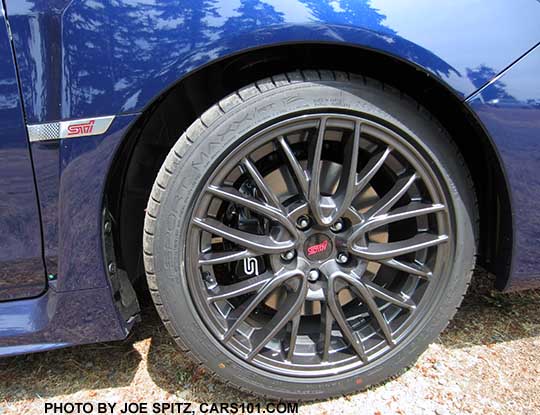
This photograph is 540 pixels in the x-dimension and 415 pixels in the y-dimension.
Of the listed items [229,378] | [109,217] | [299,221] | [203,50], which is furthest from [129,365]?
[203,50]

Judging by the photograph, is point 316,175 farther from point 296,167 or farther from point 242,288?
point 242,288

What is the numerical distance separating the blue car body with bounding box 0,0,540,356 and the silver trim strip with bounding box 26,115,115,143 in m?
0.01

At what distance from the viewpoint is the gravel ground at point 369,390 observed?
1.87m

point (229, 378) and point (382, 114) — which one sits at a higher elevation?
point (382, 114)

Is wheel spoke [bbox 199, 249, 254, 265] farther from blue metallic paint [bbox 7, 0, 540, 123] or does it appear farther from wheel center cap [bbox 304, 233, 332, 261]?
blue metallic paint [bbox 7, 0, 540, 123]

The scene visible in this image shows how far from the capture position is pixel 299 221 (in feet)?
5.56

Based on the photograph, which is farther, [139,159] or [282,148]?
[139,159]

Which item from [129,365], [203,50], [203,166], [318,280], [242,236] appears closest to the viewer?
[203,50]

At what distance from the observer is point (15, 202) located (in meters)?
1.57

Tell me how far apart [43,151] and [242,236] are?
0.67m

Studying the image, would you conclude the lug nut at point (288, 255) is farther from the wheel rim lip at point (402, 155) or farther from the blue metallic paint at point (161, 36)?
the blue metallic paint at point (161, 36)

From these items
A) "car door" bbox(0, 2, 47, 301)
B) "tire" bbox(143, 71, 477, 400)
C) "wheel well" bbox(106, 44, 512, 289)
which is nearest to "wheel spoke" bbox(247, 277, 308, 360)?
"tire" bbox(143, 71, 477, 400)

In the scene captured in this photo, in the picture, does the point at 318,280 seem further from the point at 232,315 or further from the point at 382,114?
the point at 382,114

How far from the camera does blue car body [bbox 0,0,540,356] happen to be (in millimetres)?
1445
